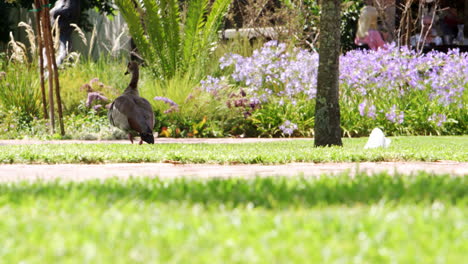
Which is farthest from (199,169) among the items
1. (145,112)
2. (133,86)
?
(133,86)

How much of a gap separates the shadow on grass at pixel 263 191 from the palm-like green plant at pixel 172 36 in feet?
36.9

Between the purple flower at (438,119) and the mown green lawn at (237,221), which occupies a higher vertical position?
the mown green lawn at (237,221)

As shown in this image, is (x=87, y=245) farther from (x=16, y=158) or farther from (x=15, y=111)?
(x=15, y=111)

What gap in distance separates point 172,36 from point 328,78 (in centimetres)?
743

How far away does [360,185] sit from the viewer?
4930 millimetres

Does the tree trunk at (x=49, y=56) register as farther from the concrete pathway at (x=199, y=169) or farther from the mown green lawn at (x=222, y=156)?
the concrete pathway at (x=199, y=169)

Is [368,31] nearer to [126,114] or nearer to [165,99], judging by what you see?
[165,99]

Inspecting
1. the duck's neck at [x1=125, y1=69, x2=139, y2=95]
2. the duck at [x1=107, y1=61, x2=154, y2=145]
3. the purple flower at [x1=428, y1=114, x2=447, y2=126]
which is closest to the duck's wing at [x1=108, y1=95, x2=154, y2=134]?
the duck at [x1=107, y1=61, x2=154, y2=145]

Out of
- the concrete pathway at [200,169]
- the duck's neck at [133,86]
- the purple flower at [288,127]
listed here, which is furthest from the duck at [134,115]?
the purple flower at [288,127]

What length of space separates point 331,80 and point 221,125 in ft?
13.5

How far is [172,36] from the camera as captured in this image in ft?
54.7

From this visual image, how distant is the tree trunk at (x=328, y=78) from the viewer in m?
9.81

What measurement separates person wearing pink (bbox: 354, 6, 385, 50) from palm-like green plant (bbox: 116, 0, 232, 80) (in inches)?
177

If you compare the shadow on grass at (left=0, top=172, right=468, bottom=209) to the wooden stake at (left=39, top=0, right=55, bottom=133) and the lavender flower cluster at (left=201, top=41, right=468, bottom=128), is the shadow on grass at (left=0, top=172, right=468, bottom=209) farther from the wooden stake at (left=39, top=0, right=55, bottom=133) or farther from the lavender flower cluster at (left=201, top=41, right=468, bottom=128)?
the lavender flower cluster at (left=201, top=41, right=468, bottom=128)
